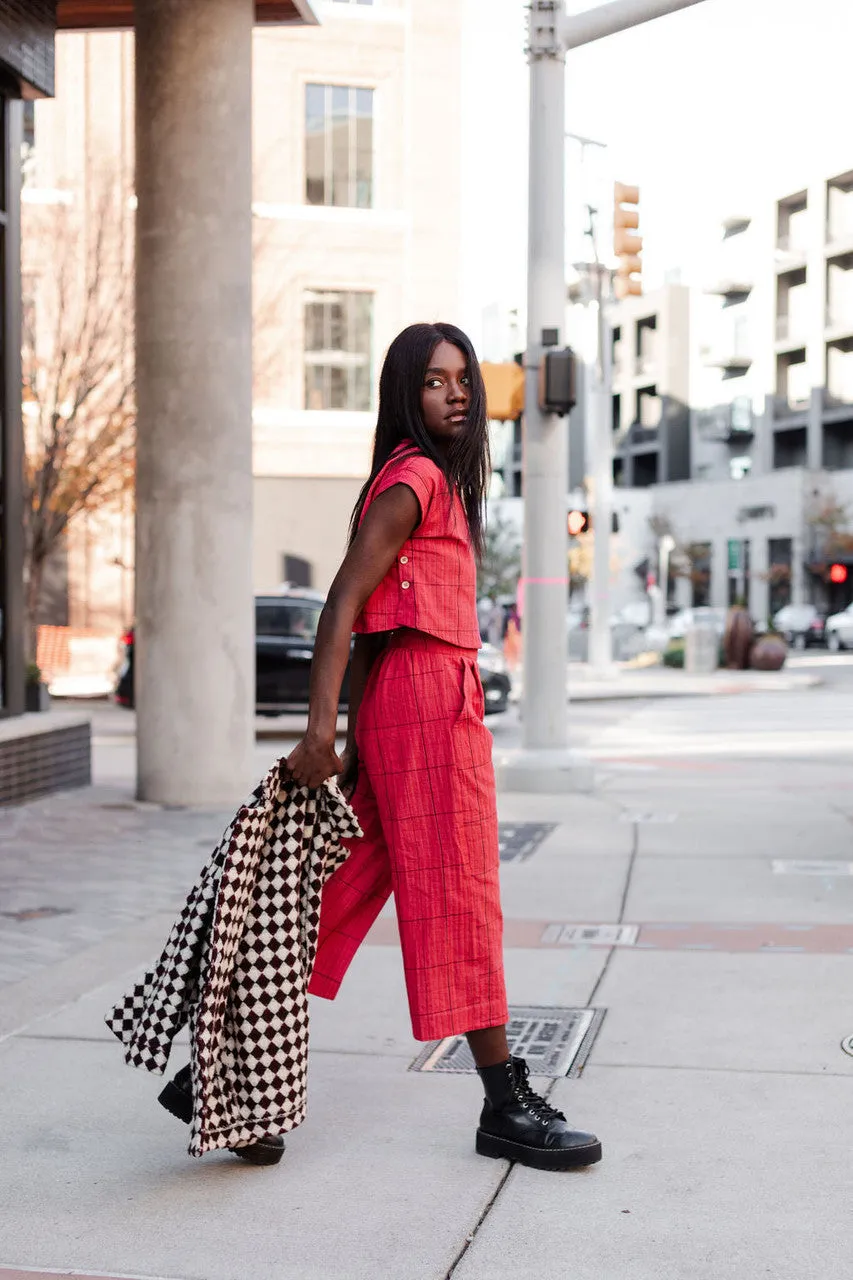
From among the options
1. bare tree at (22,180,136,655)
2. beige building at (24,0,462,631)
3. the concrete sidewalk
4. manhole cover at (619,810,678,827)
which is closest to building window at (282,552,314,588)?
beige building at (24,0,462,631)

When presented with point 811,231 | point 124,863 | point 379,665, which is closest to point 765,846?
point 124,863

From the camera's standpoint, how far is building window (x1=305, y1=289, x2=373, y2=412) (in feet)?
89.5

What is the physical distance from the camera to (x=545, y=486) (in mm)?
11703

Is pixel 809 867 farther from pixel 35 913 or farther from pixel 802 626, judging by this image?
pixel 802 626

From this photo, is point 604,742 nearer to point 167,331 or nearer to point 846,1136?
point 167,331

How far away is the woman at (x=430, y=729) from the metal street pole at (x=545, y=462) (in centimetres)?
775

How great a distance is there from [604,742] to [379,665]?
A: 1313cm

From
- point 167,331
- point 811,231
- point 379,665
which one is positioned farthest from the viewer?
point 811,231

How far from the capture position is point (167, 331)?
1002 cm

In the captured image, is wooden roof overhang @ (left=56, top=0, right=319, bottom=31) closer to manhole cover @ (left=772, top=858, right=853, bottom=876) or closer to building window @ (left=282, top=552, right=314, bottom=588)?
manhole cover @ (left=772, top=858, right=853, bottom=876)

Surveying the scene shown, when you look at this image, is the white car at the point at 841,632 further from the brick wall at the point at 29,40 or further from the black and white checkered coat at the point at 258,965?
the black and white checkered coat at the point at 258,965

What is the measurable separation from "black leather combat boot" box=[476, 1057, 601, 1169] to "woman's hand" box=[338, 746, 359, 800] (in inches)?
28.1

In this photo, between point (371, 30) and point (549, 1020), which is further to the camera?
point (371, 30)

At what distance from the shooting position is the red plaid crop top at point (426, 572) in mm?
3627
